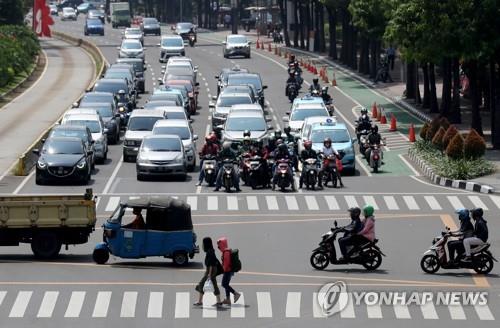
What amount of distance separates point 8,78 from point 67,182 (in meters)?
37.1

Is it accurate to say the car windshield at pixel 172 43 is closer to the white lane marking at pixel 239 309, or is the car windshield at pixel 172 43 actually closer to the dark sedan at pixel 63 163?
the dark sedan at pixel 63 163

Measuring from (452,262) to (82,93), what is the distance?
162 ft

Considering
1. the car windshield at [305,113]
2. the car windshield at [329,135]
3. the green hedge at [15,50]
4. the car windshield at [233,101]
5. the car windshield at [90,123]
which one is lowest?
the car windshield at [329,135]

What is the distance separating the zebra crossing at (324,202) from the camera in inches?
1651

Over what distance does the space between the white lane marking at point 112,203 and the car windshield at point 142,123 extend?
1104 cm

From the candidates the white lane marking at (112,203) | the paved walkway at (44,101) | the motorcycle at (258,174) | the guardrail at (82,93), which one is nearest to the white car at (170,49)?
the guardrail at (82,93)

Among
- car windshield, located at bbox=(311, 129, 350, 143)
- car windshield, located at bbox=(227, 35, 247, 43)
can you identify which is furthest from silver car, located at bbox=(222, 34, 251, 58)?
car windshield, located at bbox=(311, 129, 350, 143)

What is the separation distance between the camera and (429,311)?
27078 millimetres


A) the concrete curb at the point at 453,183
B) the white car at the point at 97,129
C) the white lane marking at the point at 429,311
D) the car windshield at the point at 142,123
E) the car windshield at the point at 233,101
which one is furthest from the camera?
the car windshield at the point at 233,101

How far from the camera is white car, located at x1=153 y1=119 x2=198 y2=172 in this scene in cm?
5116

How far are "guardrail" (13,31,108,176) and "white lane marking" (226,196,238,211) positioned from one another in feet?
28.7

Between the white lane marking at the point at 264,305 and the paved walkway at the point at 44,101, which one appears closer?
the white lane marking at the point at 264,305

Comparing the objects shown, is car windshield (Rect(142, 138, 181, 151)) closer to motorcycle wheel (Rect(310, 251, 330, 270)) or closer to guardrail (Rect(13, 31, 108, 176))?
guardrail (Rect(13, 31, 108, 176))

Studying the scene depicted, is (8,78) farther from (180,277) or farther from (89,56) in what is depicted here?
(180,277)
